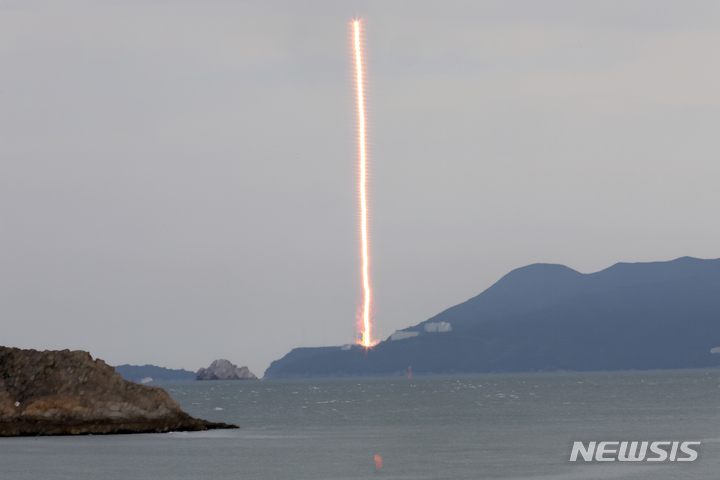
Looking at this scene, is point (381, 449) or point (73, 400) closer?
point (381, 449)

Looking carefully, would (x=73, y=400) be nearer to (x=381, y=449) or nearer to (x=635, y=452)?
(x=381, y=449)

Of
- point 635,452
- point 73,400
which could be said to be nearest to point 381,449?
point 635,452

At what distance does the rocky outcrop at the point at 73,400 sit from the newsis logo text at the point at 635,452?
34032mm

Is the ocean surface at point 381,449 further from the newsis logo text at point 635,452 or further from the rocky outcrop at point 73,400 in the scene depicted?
the rocky outcrop at point 73,400

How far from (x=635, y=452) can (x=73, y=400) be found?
42.9 m

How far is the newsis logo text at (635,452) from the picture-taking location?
58812 mm

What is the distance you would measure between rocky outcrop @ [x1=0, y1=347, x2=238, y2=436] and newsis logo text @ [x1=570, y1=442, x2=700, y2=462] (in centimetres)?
3403

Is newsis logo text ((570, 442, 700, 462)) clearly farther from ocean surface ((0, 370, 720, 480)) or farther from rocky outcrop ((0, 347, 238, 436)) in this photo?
rocky outcrop ((0, 347, 238, 436))

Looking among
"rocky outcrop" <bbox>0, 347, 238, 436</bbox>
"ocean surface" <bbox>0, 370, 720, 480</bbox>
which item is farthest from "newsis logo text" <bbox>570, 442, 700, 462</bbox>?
"rocky outcrop" <bbox>0, 347, 238, 436</bbox>

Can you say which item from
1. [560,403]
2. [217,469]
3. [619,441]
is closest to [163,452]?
[217,469]

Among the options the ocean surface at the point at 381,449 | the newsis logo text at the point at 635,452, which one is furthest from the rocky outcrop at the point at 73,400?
the newsis logo text at the point at 635,452

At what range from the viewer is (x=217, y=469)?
5559 cm

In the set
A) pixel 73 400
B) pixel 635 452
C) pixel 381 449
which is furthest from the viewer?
pixel 73 400

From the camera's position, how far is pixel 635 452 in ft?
211
